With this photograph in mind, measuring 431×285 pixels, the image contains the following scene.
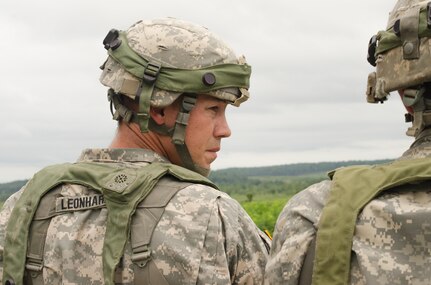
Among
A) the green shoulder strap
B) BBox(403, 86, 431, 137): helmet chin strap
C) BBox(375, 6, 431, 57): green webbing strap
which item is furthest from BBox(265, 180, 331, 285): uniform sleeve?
BBox(375, 6, 431, 57): green webbing strap

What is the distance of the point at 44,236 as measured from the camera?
18.1ft

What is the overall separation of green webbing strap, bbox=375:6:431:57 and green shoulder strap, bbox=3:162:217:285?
129 centimetres

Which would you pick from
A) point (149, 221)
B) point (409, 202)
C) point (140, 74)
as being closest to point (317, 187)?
point (409, 202)

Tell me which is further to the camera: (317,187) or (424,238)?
(317,187)

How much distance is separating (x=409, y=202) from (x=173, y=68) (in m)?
1.81

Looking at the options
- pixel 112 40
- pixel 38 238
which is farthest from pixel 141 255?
pixel 112 40

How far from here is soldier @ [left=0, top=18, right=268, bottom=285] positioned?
5.21 meters

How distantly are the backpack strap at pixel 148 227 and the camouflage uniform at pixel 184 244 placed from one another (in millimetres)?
32

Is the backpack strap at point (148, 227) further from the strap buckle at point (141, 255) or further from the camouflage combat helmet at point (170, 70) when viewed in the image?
the camouflage combat helmet at point (170, 70)

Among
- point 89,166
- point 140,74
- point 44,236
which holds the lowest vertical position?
point 44,236

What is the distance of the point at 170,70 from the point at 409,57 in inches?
60.4

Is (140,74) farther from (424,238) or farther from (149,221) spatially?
(424,238)

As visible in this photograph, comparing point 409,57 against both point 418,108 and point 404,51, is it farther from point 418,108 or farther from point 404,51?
point 418,108

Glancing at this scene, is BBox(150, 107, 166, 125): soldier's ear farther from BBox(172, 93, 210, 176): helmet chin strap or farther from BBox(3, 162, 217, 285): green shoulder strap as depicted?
BBox(3, 162, 217, 285): green shoulder strap
